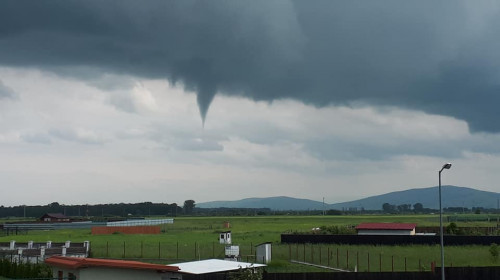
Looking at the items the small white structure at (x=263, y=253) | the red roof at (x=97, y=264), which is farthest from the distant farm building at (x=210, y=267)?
the small white structure at (x=263, y=253)

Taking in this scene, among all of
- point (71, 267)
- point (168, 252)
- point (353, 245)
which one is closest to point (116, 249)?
point (168, 252)

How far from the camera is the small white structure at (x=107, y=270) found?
3084 centimetres

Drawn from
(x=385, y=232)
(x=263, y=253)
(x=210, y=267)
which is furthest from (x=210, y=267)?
(x=385, y=232)

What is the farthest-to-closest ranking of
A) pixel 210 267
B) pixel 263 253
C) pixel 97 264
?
pixel 263 253
pixel 210 267
pixel 97 264

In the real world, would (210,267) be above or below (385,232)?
below

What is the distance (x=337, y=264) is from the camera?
54.2 meters

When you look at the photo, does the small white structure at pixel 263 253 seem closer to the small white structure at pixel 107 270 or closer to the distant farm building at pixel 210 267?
the distant farm building at pixel 210 267

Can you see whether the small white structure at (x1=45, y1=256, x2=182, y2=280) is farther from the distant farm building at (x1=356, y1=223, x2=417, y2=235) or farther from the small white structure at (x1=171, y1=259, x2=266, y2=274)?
the distant farm building at (x1=356, y1=223, x2=417, y2=235)

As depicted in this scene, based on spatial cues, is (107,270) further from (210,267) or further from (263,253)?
(263,253)

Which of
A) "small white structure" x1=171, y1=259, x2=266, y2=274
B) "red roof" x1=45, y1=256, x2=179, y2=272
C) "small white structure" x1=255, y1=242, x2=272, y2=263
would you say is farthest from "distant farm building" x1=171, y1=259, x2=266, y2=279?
"small white structure" x1=255, y1=242, x2=272, y2=263

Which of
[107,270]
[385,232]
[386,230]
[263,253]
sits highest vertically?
[386,230]

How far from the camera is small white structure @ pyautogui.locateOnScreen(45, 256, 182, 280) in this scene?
30844 mm

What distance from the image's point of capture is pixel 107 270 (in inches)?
1233

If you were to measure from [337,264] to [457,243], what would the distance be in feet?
70.4
